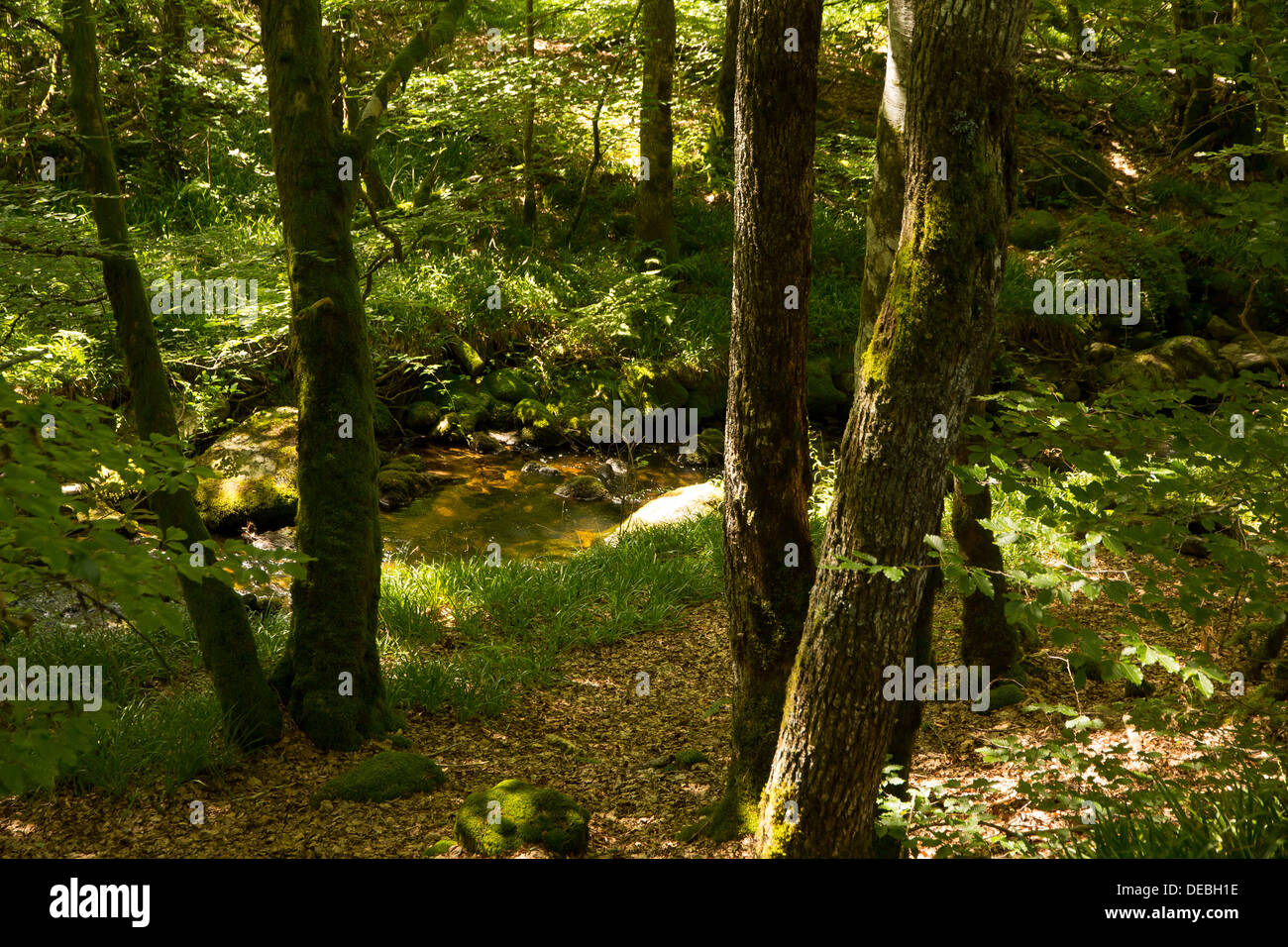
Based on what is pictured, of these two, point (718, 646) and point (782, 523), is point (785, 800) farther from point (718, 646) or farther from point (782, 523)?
point (718, 646)

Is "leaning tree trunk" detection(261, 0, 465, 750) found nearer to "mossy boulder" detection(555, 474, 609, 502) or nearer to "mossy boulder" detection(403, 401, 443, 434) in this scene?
"mossy boulder" detection(555, 474, 609, 502)

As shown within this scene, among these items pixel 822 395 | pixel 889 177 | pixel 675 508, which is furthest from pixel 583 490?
pixel 889 177

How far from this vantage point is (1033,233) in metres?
14.1

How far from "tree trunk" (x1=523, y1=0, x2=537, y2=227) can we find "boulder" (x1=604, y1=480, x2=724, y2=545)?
6.07 m

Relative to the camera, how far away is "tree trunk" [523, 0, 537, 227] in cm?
1227

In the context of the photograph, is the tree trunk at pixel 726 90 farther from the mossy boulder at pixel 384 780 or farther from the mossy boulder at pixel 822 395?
the mossy boulder at pixel 384 780

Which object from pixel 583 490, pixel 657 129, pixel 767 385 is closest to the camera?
pixel 767 385

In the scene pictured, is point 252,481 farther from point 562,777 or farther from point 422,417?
point 562,777

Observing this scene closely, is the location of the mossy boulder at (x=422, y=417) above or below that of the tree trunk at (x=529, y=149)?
below

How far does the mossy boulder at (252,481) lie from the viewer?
354 inches

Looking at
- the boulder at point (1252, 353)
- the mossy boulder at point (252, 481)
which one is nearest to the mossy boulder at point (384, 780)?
the mossy boulder at point (252, 481)

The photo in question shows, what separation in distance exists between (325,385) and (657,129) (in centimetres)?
939

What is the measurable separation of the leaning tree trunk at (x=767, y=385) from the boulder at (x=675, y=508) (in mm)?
4886

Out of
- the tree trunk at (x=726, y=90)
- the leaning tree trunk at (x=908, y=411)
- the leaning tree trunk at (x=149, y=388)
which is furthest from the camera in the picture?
the tree trunk at (x=726, y=90)
